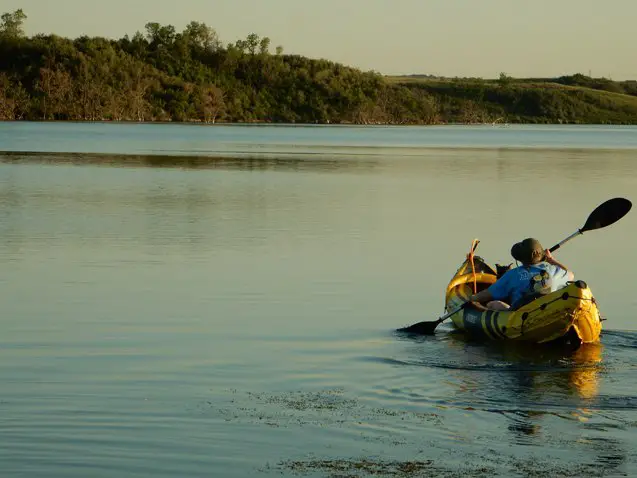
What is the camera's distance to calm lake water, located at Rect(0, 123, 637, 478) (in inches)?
360

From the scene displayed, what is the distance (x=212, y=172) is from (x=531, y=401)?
118ft

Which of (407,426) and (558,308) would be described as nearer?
(407,426)

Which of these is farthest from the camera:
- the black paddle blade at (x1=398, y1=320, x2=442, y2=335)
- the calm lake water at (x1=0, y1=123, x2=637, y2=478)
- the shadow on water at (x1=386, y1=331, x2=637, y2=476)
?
the black paddle blade at (x1=398, y1=320, x2=442, y2=335)

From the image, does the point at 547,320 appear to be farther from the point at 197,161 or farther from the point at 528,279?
the point at 197,161

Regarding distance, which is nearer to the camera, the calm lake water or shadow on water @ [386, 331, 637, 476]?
the calm lake water

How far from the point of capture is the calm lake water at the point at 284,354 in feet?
30.0

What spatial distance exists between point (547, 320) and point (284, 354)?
2674 millimetres

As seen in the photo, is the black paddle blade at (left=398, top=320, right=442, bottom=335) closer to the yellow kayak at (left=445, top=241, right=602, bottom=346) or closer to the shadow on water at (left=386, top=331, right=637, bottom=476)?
the shadow on water at (left=386, top=331, right=637, bottom=476)

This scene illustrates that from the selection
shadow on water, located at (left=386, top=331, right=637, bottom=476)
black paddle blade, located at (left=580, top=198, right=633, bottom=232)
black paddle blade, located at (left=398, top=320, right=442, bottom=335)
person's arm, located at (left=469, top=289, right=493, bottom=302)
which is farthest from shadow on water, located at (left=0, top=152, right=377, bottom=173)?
shadow on water, located at (left=386, top=331, right=637, bottom=476)

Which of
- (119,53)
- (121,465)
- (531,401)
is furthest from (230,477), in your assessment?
(119,53)

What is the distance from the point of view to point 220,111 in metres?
179

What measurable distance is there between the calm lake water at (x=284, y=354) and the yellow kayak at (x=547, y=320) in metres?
0.22

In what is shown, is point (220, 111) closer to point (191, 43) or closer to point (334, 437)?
point (191, 43)

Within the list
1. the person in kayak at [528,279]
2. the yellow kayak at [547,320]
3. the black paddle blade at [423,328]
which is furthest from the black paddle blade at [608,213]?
the black paddle blade at [423,328]
